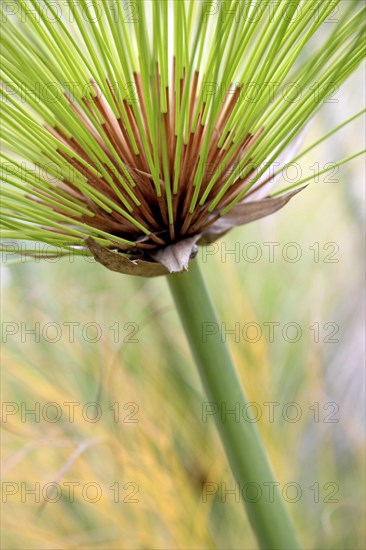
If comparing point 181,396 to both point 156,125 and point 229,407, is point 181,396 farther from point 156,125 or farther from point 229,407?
point 156,125

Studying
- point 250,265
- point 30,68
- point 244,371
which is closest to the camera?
point 30,68

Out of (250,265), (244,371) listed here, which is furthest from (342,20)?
(250,265)

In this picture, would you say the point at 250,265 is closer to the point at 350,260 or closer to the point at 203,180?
the point at 350,260

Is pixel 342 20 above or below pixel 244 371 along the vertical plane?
above

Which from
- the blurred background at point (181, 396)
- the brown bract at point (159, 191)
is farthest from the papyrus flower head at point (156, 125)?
the blurred background at point (181, 396)

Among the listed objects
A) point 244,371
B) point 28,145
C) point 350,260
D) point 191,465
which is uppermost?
point 28,145

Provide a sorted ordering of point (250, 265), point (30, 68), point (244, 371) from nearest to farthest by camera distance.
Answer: point (30, 68) → point (244, 371) → point (250, 265)

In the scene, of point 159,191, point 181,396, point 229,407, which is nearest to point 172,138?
point 159,191
